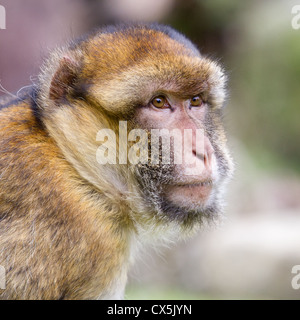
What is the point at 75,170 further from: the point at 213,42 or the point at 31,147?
the point at 213,42

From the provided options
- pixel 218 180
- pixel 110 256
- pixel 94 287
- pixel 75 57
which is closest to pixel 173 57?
pixel 75 57

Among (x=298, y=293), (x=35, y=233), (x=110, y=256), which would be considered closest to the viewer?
(x=35, y=233)

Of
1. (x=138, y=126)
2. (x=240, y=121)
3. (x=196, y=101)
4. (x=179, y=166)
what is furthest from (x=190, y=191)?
(x=240, y=121)

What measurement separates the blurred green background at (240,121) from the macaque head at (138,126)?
12.6 feet

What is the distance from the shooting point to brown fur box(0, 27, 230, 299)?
385 cm

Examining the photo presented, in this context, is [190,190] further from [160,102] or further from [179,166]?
[160,102]

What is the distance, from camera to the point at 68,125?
4.12 meters

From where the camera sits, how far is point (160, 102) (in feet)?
13.6

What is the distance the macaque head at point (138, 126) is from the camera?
4.02 meters

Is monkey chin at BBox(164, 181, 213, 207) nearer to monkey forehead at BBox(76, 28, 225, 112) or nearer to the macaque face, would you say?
the macaque face

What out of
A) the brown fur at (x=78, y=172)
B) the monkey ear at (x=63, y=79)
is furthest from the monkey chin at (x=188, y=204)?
the monkey ear at (x=63, y=79)

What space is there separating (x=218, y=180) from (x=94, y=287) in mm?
1353

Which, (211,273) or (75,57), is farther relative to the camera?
(211,273)

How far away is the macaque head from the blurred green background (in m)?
3.83
